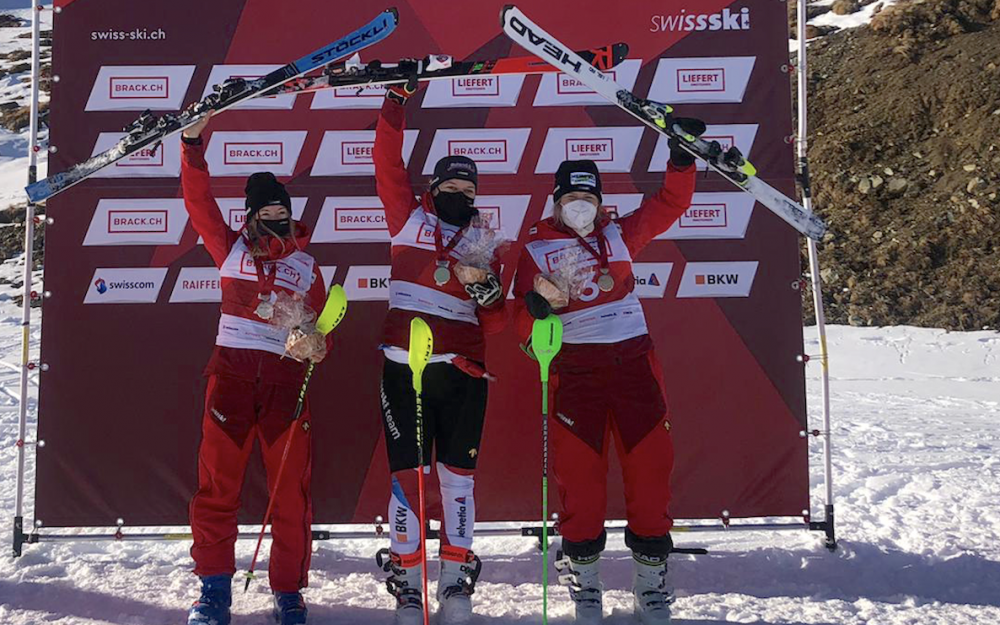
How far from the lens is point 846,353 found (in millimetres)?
11641

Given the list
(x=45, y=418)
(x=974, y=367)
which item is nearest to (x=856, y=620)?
(x=45, y=418)

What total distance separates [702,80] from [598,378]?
2.01 m

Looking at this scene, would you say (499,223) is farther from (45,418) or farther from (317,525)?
(45,418)

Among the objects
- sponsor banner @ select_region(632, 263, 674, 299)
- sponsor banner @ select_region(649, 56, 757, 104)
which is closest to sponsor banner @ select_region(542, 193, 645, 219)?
sponsor banner @ select_region(632, 263, 674, 299)

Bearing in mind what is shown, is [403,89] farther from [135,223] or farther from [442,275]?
[135,223]

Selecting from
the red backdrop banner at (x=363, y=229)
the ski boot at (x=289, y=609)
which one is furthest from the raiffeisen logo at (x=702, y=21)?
the ski boot at (x=289, y=609)

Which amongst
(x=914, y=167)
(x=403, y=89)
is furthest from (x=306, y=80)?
(x=914, y=167)

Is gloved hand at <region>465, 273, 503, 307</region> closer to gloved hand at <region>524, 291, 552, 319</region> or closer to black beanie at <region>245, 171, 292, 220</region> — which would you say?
gloved hand at <region>524, 291, 552, 319</region>

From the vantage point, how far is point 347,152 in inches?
167

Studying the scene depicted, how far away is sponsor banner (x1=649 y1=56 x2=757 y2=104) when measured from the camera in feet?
14.0

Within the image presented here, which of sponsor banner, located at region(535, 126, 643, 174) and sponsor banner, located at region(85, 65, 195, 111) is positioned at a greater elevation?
sponsor banner, located at region(85, 65, 195, 111)

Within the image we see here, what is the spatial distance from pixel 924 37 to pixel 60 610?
22663 mm

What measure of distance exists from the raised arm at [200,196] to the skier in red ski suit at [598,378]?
139 centimetres

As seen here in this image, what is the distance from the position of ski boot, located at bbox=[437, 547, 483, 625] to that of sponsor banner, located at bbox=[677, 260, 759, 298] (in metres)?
1.96
